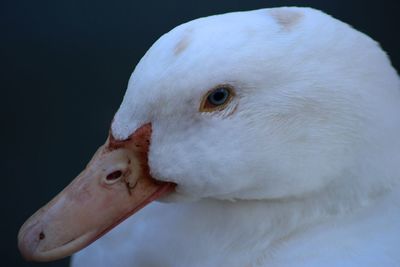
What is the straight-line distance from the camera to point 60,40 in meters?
1.68

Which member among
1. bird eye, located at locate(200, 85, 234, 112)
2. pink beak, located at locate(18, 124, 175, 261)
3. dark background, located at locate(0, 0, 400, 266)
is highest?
dark background, located at locate(0, 0, 400, 266)

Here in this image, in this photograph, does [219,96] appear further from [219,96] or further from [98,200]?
[98,200]

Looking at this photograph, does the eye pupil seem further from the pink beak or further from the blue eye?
the pink beak

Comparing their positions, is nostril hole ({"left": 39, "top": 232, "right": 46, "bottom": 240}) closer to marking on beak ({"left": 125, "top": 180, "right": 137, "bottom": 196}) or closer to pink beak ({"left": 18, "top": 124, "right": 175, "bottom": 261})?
pink beak ({"left": 18, "top": 124, "right": 175, "bottom": 261})

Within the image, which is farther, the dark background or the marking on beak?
the dark background

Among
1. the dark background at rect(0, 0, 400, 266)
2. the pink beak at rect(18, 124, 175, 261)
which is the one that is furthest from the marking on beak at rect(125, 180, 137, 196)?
the dark background at rect(0, 0, 400, 266)

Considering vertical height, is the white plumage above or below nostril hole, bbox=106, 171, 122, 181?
above

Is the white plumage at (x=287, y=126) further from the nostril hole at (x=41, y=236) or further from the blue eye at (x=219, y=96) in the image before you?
the nostril hole at (x=41, y=236)

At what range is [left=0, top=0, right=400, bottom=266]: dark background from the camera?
166cm

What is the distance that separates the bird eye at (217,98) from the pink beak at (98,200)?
4.1 inches

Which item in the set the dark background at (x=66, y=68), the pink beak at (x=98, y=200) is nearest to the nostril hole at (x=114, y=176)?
the pink beak at (x=98, y=200)

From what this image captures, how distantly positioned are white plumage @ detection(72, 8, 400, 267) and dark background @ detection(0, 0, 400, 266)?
2.89 feet

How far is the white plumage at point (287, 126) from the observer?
2.48 ft

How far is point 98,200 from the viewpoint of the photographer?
81 cm
